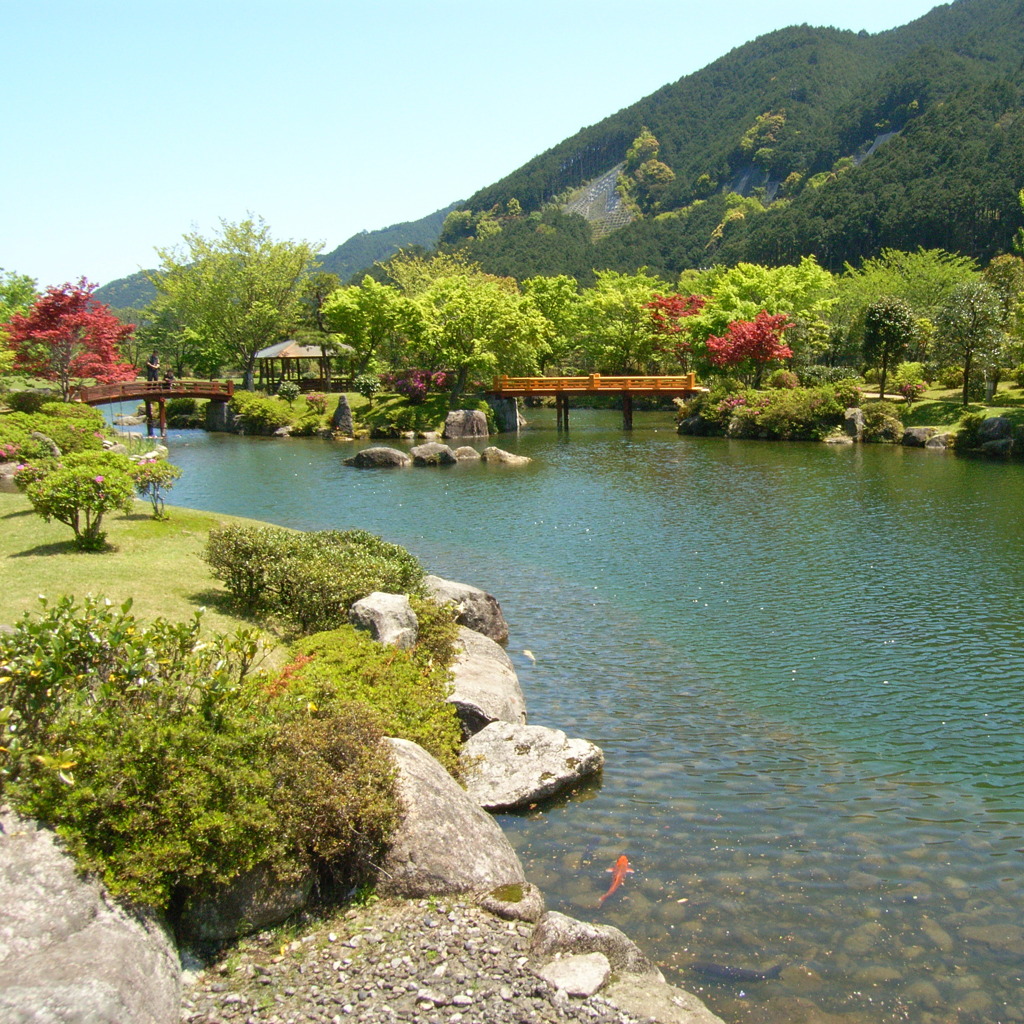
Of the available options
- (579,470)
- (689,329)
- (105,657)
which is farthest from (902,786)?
(689,329)

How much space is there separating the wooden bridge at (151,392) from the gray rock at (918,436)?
138ft

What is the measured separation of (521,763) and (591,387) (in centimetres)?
4519

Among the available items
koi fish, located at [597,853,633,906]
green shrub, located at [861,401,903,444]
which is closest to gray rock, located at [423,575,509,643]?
koi fish, located at [597,853,633,906]

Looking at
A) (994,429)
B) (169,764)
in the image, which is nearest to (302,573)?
(169,764)

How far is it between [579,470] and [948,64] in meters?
157

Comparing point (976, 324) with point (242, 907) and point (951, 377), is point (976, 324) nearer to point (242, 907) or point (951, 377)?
point (951, 377)

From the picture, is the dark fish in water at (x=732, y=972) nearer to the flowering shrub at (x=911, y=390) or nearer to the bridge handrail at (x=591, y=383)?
the flowering shrub at (x=911, y=390)

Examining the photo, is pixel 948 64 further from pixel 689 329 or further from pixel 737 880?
pixel 737 880

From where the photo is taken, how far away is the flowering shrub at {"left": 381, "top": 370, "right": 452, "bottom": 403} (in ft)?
185

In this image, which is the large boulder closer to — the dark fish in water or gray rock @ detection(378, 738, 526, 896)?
gray rock @ detection(378, 738, 526, 896)

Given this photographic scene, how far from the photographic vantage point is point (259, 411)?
186 feet

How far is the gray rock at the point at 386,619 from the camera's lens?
11695 mm

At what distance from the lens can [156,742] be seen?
265 inches

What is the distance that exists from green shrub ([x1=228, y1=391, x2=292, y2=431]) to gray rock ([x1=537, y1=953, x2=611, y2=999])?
53.0m
